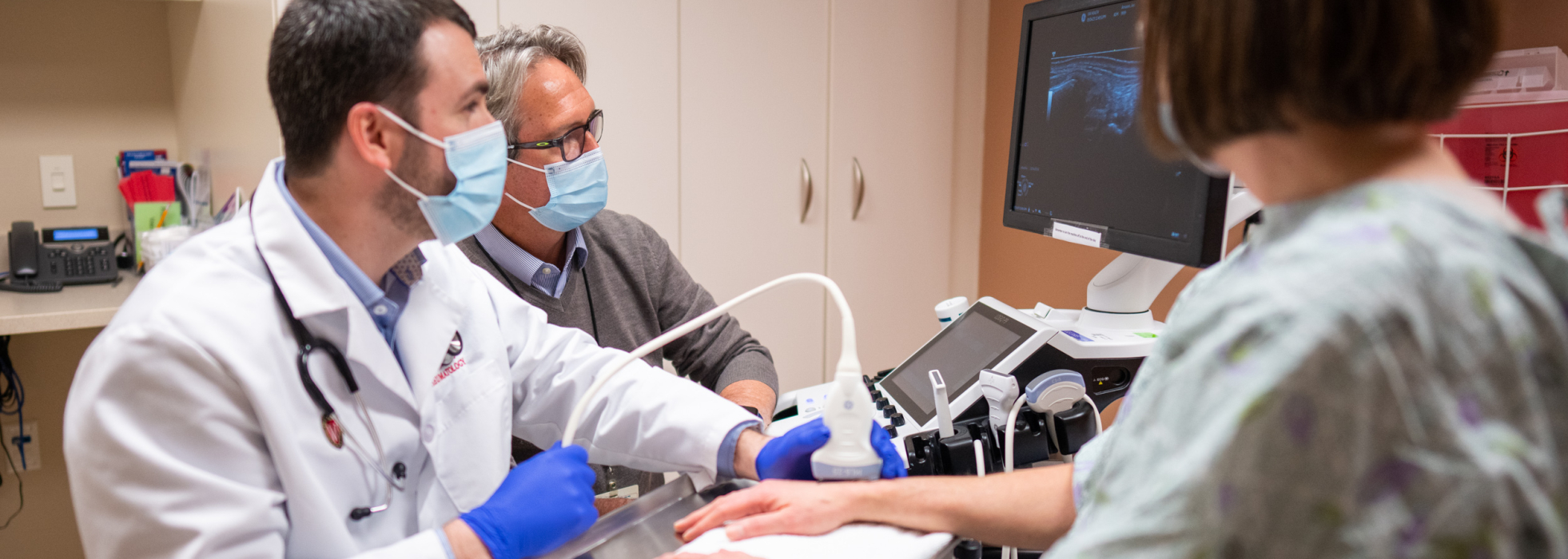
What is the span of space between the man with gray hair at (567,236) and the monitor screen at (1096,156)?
26.3 inches

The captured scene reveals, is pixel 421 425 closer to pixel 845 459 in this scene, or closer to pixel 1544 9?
pixel 845 459

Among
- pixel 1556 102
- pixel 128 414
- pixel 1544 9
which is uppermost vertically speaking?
pixel 1544 9

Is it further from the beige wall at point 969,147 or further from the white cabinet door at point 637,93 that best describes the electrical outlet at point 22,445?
the beige wall at point 969,147

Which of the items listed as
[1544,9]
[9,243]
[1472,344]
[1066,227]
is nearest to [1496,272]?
[1472,344]

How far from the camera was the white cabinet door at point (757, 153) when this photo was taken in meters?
2.43

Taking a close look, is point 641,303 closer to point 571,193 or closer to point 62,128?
point 571,193

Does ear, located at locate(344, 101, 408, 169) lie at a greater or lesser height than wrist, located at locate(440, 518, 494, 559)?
greater

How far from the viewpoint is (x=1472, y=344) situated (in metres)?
0.47

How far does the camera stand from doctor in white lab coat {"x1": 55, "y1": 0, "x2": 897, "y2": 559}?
0.82 m

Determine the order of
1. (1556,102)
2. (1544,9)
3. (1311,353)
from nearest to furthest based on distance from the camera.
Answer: (1311,353) → (1556,102) → (1544,9)

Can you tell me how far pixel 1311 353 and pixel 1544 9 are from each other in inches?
69.4

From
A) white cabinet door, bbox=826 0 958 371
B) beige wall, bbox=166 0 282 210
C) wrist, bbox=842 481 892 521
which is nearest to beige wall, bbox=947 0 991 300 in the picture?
white cabinet door, bbox=826 0 958 371

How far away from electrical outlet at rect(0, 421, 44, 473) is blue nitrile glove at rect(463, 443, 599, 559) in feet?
7.14

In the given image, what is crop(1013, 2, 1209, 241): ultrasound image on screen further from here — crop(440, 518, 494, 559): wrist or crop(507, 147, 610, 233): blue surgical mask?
crop(440, 518, 494, 559): wrist
